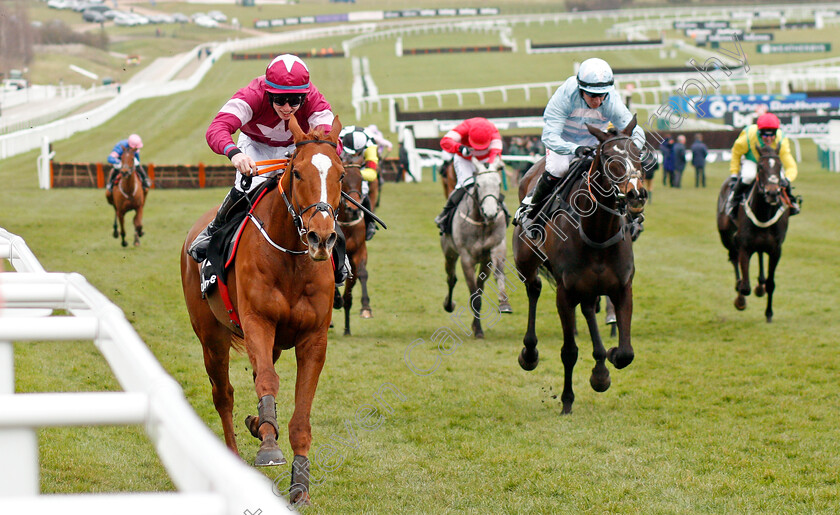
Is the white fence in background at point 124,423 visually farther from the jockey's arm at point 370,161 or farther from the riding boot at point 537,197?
the jockey's arm at point 370,161

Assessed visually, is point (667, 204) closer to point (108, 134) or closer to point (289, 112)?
point (289, 112)

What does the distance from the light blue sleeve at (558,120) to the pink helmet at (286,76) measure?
99.4 inches

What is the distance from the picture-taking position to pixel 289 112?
527 cm

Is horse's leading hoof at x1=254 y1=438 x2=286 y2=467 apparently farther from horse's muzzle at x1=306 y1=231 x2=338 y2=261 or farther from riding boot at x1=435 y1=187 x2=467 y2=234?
riding boot at x1=435 y1=187 x2=467 y2=234

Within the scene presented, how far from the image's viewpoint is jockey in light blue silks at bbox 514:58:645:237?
686 centimetres

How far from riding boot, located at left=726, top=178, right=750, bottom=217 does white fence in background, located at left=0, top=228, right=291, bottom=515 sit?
32.0 feet

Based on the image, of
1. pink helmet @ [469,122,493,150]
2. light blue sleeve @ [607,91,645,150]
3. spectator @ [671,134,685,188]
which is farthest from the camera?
spectator @ [671,134,685,188]

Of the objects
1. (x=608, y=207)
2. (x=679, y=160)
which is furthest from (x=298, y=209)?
(x=679, y=160)

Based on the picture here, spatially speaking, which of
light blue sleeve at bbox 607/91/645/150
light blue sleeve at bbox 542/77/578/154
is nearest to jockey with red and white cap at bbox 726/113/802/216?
light blue sleeve at bbox 607/91/645/150

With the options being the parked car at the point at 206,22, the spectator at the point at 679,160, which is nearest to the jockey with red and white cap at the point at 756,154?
the spectator at the point at 679,160

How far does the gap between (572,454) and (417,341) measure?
406 centimetres

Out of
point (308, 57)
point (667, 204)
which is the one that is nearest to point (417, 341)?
point (667, 204)

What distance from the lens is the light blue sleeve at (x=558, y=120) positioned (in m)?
7.10

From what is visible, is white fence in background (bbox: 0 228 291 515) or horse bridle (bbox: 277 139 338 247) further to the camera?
horse bridle (bbox: 277 139 338 247)
